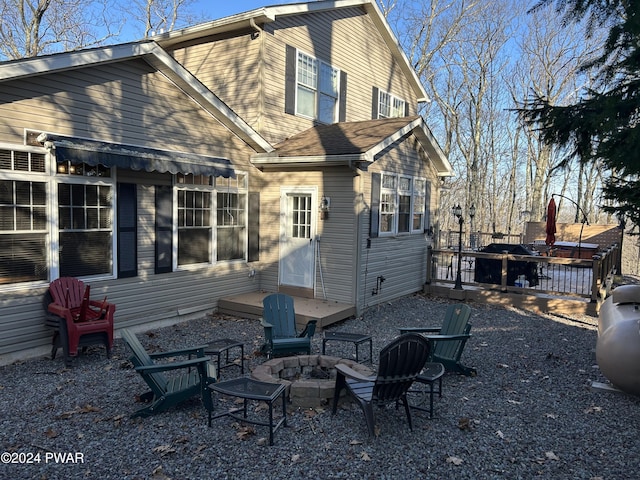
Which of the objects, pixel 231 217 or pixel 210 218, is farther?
pixel 231 217

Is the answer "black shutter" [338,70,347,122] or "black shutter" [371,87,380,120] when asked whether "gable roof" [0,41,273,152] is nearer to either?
"black shutter" [338,70,347,122]

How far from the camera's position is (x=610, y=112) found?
16.7 feet

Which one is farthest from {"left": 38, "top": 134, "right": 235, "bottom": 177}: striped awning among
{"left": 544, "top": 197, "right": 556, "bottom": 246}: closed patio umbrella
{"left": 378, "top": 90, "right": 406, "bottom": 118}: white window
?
{"left": 544, "top": 197, "right": 556, "bottom": 246}: closed patio umbrella

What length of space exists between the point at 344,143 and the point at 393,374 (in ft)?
20.2

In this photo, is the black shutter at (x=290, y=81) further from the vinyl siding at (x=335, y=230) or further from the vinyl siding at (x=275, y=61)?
the vinyl siding at (x=335, y=230)

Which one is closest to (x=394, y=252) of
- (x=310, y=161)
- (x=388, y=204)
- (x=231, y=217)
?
(x=388, y=204)

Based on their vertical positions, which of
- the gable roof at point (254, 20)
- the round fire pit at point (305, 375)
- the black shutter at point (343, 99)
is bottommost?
the round fire pit at point (305, 375)

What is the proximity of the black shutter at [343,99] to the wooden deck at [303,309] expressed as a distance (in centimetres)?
553

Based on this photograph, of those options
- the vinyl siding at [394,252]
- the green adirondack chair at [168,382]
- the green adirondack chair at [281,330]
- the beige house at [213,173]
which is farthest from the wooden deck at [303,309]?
the green adirondack chair at [168,382]

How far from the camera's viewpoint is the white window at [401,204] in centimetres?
1012

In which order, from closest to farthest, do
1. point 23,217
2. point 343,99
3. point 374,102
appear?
point 23,217 → point 343,99 → point 374,102

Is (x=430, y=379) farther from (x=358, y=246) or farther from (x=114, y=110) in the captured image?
(x=114, y=110)

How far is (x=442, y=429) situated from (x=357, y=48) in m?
11.3

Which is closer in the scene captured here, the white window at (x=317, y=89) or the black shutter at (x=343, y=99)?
the white window at (x=317, y=89)
